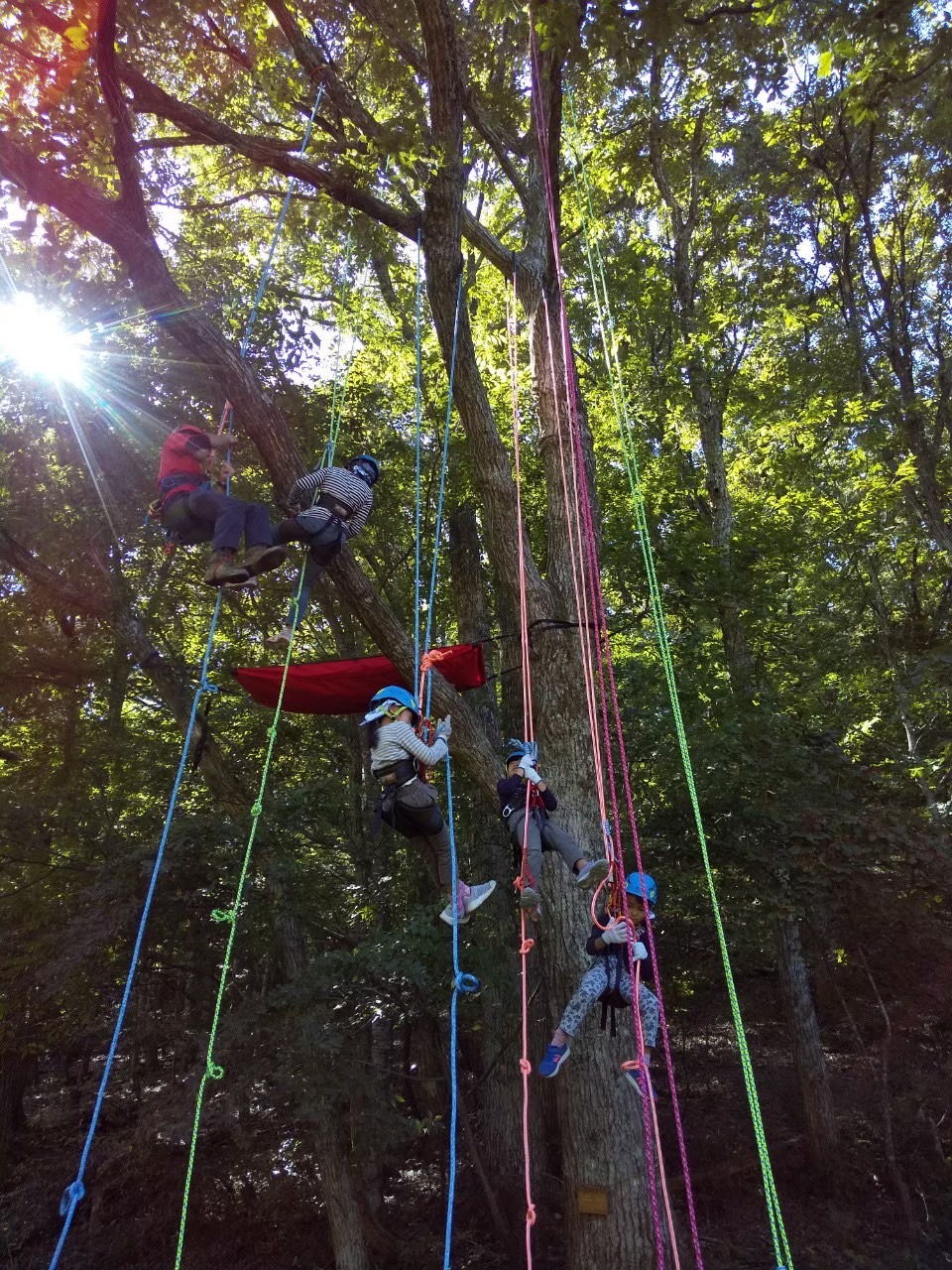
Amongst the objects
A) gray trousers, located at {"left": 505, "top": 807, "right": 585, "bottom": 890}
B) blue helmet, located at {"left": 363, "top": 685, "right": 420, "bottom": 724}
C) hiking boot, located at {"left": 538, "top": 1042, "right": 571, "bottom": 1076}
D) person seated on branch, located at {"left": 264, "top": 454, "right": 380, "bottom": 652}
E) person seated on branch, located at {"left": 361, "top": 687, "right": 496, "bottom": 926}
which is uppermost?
person seated on branch, located at {"left": 264, "top": 454, "right": 380, "bottom": 652}

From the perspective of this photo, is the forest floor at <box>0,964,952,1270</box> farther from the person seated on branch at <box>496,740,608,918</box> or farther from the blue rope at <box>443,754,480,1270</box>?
the person seated on branch at <box>496,740,608,918</box>

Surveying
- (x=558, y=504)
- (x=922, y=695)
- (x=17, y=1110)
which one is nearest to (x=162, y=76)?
(x=558, y=504)

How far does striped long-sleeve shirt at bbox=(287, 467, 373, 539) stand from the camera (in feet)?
13.3

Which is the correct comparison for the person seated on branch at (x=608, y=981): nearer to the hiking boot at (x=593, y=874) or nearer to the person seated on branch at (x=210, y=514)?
the hiking boot at (x=593, y=874)

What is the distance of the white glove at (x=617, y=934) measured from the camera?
11.2ft

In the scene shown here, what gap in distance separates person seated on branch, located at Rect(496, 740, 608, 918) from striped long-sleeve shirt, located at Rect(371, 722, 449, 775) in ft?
1.38

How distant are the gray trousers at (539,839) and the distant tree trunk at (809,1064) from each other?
450 cm

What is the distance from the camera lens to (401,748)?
3.55 metres

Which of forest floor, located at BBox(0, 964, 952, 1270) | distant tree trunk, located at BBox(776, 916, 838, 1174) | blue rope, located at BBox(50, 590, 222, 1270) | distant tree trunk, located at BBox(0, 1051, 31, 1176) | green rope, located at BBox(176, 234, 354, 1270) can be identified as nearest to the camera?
blue rope, located at BBox(50, 590, 222, 1270)

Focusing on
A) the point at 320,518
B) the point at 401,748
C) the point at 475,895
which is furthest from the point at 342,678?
the point at 475,895

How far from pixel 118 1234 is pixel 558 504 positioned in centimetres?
711

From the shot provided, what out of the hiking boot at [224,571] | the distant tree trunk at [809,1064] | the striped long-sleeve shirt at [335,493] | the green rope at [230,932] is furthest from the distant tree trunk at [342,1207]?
the striped long-sleeve shirt at [335,493]

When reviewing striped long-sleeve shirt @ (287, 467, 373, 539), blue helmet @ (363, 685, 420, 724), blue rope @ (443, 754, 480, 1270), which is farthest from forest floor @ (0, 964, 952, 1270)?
striped long-sleeve shirt @ (287, 467, 373, 539)

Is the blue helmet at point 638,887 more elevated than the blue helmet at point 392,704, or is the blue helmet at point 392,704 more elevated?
the blue helmet at point 392,704
